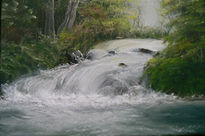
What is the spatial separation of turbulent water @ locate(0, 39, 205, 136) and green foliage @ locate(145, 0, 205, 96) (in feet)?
1.03

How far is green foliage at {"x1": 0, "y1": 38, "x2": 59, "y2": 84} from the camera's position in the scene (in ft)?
27.5

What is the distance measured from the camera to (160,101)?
5238 millimetres

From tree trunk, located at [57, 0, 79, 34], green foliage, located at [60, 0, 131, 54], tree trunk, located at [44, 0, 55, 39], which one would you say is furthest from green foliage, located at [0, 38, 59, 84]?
tree trunk, located at [57, 0, 79, 34]

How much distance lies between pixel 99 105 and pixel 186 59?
2.08 m

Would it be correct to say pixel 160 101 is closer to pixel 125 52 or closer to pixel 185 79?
pixel 185 79

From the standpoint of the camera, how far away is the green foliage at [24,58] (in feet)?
27.5

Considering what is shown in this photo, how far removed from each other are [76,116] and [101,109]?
536 millimetres

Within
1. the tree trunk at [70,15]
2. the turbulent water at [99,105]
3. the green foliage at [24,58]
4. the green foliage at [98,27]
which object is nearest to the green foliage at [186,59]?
the turbulent water at [99,105]

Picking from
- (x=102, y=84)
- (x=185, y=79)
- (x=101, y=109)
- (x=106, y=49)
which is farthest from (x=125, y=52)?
(x=101, y=109)

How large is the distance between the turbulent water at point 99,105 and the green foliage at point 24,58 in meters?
0.49

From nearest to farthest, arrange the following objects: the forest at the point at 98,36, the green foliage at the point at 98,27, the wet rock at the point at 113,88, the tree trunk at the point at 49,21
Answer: the forest at the point at 98,36 → the wet rock at the point at 113,88 → the green foliage at the point at 98,27 → the tree trunk at the point at 49,21

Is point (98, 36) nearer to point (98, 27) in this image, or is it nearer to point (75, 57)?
point (98, 27)

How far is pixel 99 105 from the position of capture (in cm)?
526

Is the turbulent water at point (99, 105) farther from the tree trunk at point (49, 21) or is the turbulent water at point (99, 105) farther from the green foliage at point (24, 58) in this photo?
the tree trunk at point (49, 21)
